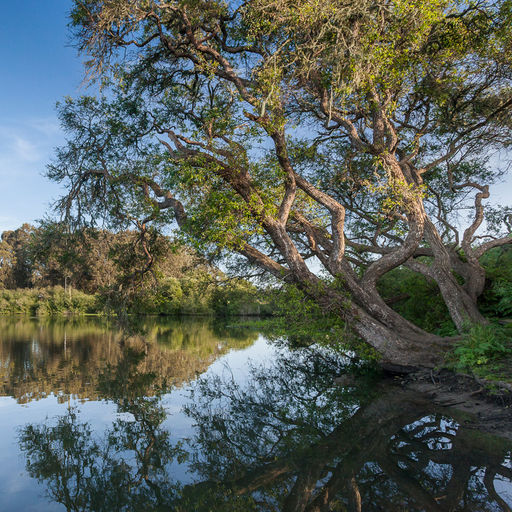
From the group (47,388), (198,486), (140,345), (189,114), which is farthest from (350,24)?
(140,345)

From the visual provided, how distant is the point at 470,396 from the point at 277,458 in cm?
450

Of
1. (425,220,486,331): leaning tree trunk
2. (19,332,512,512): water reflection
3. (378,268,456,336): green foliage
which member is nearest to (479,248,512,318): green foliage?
(425,220,486,331): leaning tree trunk

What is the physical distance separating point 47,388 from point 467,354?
9.86 metres

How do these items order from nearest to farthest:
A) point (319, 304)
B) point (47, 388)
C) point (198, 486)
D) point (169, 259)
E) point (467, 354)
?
point (198, 486)
point (467, 354)
point (47, 388)
point (319, 304)
point (169, 259)

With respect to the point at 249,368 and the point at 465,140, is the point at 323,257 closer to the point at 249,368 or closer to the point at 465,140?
the point at 249,368

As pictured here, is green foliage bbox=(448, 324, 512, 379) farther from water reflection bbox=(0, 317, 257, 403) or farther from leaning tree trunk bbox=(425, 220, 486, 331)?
water reflection bbox=(0, 317, 257, 403)

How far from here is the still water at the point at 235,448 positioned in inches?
161

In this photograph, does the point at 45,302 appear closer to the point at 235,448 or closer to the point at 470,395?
the point at 235,448

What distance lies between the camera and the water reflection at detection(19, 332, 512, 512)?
4039mm

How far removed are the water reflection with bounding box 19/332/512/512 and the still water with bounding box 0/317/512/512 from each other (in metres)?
0.02

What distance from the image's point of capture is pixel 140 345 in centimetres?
1845

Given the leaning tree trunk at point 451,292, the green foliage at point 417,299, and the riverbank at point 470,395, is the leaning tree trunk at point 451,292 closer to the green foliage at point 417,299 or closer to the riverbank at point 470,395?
the green foliage at point 417,299

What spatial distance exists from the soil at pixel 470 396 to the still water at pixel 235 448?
30cm

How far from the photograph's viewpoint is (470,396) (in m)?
7.34
